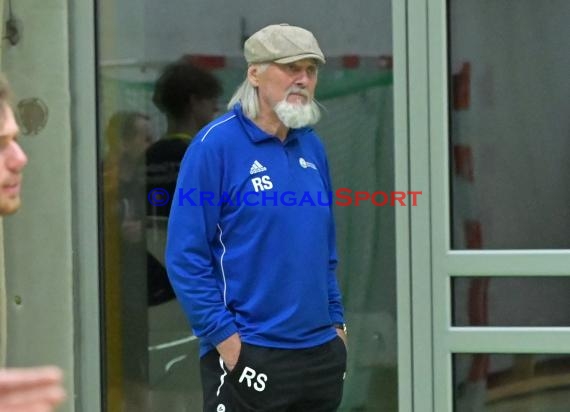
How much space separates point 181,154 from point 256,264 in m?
1.35

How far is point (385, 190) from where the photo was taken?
6.29 meters

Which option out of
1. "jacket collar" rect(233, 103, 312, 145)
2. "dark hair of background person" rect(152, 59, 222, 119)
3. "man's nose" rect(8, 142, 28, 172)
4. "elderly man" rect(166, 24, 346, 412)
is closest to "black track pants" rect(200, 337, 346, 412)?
"elderly man" rect(166, 24, 346, 412)

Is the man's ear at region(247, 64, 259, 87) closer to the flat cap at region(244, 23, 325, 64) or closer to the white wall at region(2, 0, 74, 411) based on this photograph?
the flat cap at region(244, 23, 325, 64)

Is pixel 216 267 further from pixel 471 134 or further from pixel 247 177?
pixel 471 134

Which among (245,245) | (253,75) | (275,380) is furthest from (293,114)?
(275,380)

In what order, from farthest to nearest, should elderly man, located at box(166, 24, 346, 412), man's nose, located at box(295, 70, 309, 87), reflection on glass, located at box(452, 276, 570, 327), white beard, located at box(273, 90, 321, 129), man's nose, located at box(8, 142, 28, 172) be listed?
reflection on glass, located at box(452, 276, 570, 327) < man's nose, located at box(295, 70, 309, 87) < white beard, located at box(273, 90, 321, 129) < elderly man, located at box(166, 24, 346, 412) < man's nose, located at box(8, 142, 28, 172)

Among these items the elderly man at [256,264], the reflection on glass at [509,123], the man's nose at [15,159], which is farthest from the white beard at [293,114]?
the man's nose at [15,159]

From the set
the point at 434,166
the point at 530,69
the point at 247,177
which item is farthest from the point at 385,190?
the point at 247,177

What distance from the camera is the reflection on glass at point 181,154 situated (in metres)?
6.27

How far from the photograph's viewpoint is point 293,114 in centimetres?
527

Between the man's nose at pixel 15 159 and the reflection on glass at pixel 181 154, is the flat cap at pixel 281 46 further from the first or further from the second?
the man's nose at pixel 15 159

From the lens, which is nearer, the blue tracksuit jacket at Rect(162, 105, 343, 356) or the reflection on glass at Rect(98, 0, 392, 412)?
the blue tracksuit jacket at Rect(162, 105, 343, 356)

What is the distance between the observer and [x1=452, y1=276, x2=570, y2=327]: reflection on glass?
614 centimetres

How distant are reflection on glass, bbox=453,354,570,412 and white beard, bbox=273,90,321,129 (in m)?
1.39
